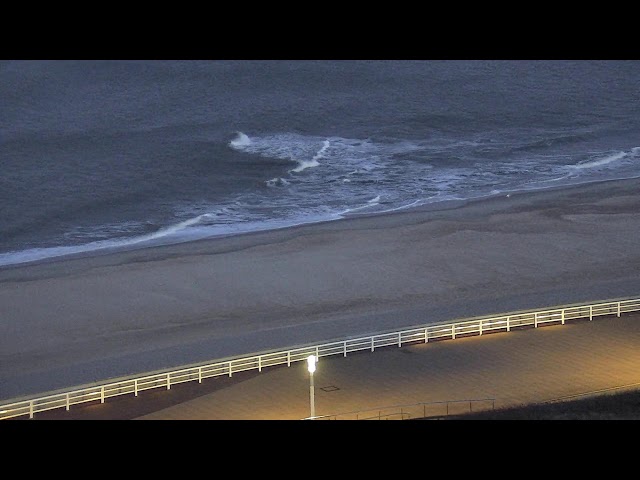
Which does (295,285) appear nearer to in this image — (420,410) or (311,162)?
(420,410)

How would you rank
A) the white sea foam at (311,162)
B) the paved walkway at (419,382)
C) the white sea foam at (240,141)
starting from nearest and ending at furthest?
the paved walkway at (419,382)
the white sea foam at (311,162)
the white sea foam at (240,141)

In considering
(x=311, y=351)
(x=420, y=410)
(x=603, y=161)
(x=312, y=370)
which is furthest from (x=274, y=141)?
(x=312, y=370)

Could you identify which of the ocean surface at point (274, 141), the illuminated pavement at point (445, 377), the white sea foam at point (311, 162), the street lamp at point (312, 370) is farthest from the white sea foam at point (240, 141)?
the street lamp at point (312, 370)

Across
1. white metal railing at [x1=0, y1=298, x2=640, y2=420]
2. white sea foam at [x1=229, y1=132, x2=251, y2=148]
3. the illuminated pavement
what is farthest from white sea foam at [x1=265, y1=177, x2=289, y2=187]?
the illuminated pavement

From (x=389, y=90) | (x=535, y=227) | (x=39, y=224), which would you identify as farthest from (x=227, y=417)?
(x=389, y=90)

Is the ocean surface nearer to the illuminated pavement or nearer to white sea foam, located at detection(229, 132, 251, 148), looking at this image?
white sea foam, located at detection(229, 132, 251, 148)

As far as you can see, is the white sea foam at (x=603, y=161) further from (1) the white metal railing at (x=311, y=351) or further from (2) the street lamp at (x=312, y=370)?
(2) the street lamp at (x=312, y=370)

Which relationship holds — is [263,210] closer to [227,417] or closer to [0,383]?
[0,383]
